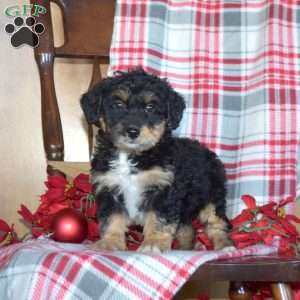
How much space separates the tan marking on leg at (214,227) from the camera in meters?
1.66

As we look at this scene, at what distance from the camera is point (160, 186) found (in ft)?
5.17

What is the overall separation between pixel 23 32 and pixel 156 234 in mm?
1188

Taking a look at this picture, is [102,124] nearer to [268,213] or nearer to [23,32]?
[268,213]

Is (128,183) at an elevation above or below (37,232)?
above

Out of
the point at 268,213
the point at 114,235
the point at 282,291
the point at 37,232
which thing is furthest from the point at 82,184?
the point at 282,291

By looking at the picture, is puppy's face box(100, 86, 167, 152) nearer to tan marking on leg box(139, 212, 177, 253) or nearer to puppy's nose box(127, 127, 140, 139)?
puppy's nose box(127, 127, 140, 139)

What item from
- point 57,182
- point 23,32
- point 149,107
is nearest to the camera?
point 149,107

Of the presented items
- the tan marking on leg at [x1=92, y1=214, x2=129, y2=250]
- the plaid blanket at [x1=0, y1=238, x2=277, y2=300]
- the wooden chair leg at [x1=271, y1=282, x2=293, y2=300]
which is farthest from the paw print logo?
the wooden chair leg at [x1=271, y1=282, x2=293, y2=300]

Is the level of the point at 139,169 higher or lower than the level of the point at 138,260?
higher

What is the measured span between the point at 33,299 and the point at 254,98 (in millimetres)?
1173

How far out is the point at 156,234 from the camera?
1.54 m

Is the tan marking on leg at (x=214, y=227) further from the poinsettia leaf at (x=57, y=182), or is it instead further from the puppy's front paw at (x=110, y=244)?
the poinsettia leaf at (x=57, y=182)

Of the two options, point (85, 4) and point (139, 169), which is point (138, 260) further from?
point (85, 4)

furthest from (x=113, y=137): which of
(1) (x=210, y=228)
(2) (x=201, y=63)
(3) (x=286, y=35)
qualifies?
(3) (x=286, y=35)
